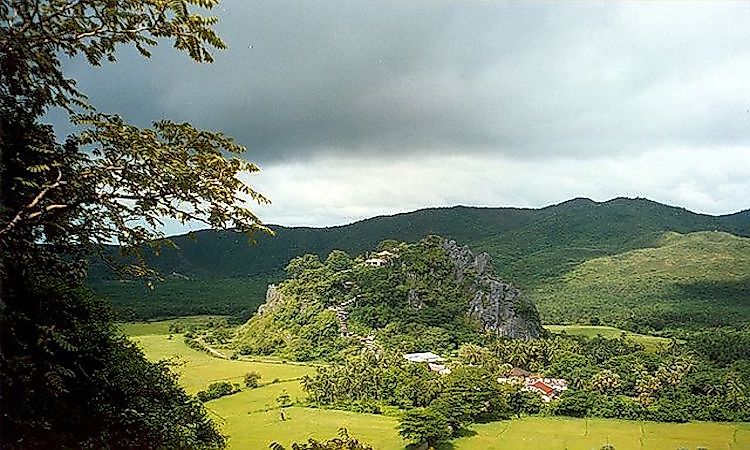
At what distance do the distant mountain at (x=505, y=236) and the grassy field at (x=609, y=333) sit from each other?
2015cm

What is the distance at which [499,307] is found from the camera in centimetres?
3316

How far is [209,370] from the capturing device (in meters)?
26.0

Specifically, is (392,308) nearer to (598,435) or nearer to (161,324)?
(161,324)

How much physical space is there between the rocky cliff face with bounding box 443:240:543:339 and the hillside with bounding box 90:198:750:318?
26572 mm

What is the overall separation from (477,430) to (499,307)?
1445cm

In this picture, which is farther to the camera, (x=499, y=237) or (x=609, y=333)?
(x=499, y=237)

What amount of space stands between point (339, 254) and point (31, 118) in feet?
117

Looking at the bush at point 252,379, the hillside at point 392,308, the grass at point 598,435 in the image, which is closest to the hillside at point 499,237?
the hillside at point 392,308

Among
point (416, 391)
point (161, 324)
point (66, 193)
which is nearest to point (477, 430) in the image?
point (416, 391)

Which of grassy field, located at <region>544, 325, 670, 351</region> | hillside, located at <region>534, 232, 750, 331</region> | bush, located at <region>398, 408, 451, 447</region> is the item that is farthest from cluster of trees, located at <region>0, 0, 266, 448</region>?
hillside, located at <region>534, 232, 750, 331</region>

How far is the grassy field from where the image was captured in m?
34.0

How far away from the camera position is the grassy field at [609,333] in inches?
1339

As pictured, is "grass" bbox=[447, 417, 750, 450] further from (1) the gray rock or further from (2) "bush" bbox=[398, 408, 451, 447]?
(1) the gray rock

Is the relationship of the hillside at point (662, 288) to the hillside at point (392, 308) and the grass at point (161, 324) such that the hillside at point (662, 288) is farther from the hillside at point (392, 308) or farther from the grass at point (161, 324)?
the grass at point (161, 324)
